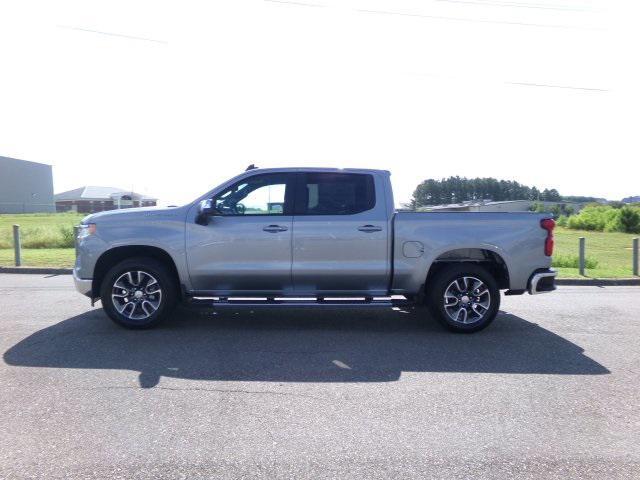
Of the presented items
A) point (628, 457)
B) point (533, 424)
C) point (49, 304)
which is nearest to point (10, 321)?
point (49, 304)

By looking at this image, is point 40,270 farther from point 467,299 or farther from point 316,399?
point 316,399

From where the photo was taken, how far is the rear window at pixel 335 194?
266 inches

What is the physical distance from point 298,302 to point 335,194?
4.87 ft

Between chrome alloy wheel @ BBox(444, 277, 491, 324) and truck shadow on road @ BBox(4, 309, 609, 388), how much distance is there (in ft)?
0.99

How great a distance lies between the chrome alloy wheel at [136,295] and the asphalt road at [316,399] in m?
0.27

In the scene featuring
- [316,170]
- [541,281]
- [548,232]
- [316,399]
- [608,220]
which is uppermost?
[316,170]

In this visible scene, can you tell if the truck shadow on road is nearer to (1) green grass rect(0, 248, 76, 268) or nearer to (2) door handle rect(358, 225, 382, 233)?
(2) door handle rect(358, 225, 382, 233)

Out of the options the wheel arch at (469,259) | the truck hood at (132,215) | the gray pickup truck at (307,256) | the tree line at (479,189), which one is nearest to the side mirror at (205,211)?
the gray pickup truck at (307,256)

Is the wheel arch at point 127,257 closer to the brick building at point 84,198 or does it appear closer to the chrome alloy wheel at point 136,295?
the chrome alloy wheel at point 136,295

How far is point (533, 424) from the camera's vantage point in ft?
13.0

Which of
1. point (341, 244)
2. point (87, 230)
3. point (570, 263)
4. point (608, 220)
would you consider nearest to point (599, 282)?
point (570, 263)

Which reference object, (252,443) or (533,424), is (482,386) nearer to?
(533,424)

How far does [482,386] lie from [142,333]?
4115 mm

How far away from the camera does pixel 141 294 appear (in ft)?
22.0
